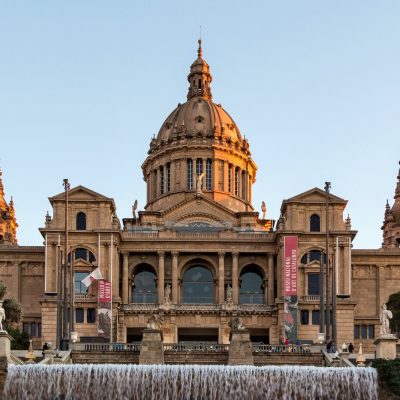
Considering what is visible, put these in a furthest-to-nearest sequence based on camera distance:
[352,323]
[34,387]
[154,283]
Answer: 1. [154,283]
2. [352,323]
3. [34,387]

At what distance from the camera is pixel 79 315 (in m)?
102

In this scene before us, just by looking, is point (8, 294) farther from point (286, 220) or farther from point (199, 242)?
point (286, 220)

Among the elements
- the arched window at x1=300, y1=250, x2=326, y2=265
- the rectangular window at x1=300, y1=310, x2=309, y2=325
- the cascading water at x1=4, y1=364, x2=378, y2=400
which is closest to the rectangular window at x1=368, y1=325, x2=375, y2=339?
the rectangular window at x1=300, y1=310, x2=309, y2=325

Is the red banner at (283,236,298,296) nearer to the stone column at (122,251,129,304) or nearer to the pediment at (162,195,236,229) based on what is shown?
the pediment at (162,195,236,229)

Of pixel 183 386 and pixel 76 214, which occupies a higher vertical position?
pixel 76 214

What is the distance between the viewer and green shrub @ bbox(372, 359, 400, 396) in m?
62.8

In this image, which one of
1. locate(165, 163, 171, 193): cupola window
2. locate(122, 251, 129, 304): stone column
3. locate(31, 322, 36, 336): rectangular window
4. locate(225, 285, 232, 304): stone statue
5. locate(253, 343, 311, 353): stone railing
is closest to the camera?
locate(253, 343, 311, 353): stone railing

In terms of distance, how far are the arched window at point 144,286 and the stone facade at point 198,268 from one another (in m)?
0.09

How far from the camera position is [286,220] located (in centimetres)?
10481

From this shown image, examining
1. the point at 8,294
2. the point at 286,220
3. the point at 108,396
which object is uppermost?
the point at 286,220

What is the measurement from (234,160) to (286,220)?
21874mm

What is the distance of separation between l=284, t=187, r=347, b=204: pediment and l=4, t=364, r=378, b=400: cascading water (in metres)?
43.3

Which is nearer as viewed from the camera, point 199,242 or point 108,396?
point 108,396

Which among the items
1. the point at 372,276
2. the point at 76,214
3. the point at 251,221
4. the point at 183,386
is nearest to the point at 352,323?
the point at 372,276
